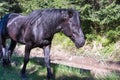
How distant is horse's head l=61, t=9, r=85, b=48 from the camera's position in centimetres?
672

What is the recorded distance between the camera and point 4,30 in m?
8.91

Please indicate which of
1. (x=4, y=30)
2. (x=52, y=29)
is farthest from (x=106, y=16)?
(x=52, y=29)

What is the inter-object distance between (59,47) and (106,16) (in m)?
3.43

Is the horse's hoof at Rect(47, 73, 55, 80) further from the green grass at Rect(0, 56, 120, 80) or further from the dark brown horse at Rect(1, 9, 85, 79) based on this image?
the green grass at Rect(0, 56, 120, 80)

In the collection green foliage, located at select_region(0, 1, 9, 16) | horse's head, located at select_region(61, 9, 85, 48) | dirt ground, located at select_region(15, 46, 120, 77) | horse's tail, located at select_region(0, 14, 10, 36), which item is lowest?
dirt ground, located at select_region(15, 46, 120, 77)

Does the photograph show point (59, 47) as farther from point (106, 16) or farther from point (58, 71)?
point (58, 71)

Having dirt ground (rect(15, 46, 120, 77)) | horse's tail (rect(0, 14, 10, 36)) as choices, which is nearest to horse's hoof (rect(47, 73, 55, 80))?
horse's tail (rect(0, 14, 10, 36))

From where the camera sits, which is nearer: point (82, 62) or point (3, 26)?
point (3, 26)

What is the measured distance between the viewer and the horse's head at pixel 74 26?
672 cm

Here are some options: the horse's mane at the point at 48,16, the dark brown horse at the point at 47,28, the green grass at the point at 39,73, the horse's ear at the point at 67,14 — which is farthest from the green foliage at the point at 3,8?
the horse's ear at the point at 67,14

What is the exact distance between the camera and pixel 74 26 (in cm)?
673

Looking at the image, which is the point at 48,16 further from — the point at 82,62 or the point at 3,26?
the point at 82,62

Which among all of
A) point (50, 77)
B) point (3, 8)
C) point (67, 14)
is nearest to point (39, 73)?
point (50, 77)

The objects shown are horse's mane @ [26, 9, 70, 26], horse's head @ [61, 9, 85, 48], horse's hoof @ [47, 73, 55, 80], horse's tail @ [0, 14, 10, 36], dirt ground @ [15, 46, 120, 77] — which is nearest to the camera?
horse's head @ [61, 9, 85, 48]
